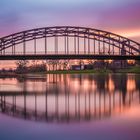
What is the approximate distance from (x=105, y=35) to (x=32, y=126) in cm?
5708

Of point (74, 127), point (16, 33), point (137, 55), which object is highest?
point (16, 33)

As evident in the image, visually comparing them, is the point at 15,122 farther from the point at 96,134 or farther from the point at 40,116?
the point at 96,134

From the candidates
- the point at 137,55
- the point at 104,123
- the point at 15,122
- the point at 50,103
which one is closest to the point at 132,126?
the point at 104,123

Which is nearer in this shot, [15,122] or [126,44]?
[15,122]

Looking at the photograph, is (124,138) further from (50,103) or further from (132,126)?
(50,103)

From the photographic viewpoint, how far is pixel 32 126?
17891mm

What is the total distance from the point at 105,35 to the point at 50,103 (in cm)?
4711

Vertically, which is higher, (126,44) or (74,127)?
(126,44)

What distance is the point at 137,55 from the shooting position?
71.2 metres

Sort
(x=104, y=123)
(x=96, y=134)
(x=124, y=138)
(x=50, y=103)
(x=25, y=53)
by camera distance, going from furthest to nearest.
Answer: (x=25, y=53)
(x=50, y=103)
(x=104, y=123)
(x=96, y=134)
(x=124, y=138)

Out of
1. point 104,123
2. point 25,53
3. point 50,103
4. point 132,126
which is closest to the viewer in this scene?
point 132,126

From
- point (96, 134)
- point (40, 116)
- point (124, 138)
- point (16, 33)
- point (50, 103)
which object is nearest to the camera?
point (124, 138)

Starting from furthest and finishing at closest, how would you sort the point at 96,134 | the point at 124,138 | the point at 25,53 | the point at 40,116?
the point at 25,53, the point at 40,116, the point at 96,134, the point at 124,138

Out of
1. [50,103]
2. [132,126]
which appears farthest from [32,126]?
[50,103]
